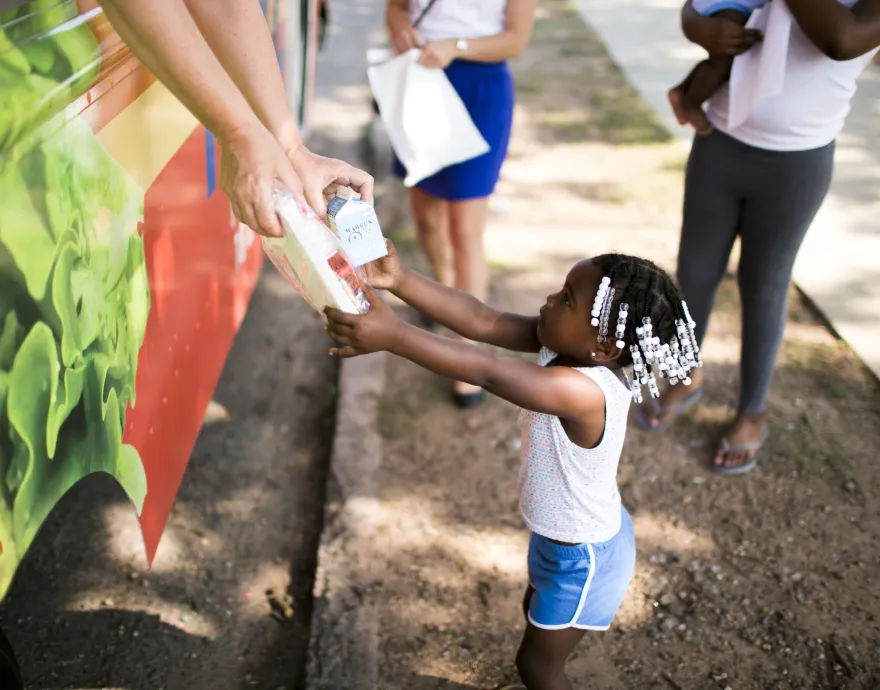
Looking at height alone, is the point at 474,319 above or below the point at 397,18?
below

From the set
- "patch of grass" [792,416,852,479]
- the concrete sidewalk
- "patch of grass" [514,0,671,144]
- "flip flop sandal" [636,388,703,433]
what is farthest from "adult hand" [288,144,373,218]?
"patch of grass" [514,0,671,144]

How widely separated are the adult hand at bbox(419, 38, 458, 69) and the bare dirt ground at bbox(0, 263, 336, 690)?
143 cm

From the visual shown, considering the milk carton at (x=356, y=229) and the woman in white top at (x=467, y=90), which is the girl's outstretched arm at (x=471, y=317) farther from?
the woman in white top at (x=467, y=90)

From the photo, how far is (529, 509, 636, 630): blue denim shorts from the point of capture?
1.99m

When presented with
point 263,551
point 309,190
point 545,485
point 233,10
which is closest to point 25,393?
point 309,190

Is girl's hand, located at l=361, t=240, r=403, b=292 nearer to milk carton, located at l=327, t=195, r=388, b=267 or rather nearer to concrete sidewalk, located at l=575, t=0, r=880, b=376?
milk carton, located at l=327, t=195, r=388, b=267

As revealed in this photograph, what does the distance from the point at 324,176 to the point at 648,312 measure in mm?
713

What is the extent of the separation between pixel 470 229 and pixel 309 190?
5.55 ft

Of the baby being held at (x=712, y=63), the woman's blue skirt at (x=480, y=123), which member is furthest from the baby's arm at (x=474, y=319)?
the woman's blue skirt at (x=480, y=123)

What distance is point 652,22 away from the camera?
8992 millimetres

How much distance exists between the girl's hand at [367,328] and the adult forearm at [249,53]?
0.46 metres

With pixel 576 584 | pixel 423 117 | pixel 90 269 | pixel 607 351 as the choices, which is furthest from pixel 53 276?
pixel 423 117

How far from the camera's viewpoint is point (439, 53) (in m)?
3.10

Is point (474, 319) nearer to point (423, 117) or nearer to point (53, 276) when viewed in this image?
point (53, 276)
